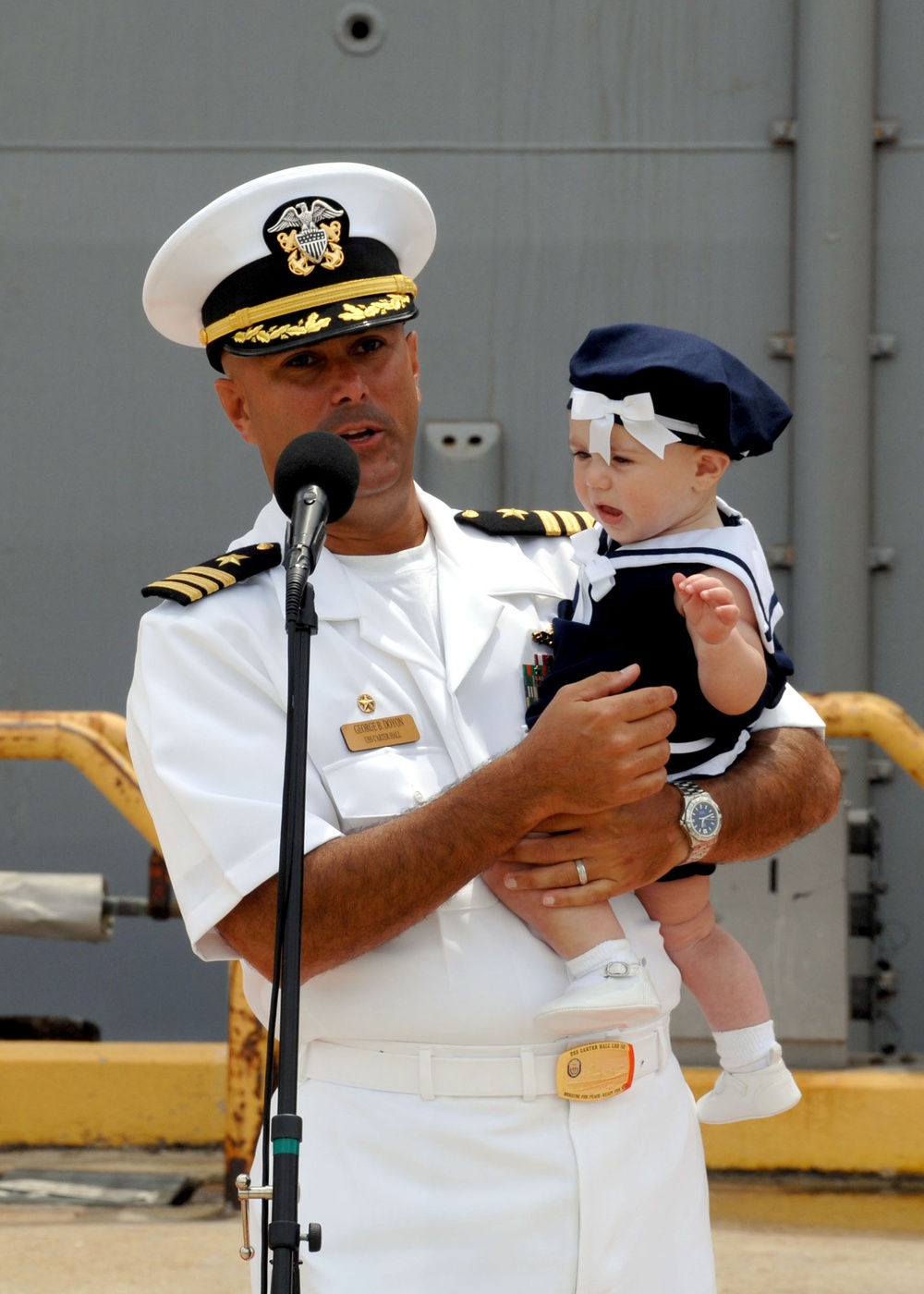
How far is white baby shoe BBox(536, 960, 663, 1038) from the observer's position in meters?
1.67

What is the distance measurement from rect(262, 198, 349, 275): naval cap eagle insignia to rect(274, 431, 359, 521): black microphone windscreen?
1.73 feet

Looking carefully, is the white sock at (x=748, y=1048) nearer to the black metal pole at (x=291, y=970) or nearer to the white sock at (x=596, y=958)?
the white sock at (x=596, y=958)

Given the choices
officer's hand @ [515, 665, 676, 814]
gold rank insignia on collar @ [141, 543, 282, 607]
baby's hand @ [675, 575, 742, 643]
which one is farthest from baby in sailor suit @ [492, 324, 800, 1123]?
gold rank insignia on collar @ [141, 543, 282, 607]

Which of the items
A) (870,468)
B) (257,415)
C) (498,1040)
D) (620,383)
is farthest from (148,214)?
(498,1040)

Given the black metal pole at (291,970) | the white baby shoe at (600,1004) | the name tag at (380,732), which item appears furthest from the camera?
the name tag at (380,732)

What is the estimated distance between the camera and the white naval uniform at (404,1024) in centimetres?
168

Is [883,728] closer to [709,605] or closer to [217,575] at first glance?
[709,605]

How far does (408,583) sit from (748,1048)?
68cm

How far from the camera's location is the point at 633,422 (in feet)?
6.07

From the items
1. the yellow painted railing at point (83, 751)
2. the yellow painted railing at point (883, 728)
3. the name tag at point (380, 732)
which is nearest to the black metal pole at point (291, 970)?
the name tag at point (380, 732)

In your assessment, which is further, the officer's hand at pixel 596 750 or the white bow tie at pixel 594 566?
the white bow tie at pixel 594 566

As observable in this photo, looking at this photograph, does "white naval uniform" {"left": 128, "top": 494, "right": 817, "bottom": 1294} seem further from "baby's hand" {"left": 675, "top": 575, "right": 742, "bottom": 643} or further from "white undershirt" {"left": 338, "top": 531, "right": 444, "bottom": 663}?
"baby's hand" {"left": 675, "top": 575, "right": 742, "bottom": 643}

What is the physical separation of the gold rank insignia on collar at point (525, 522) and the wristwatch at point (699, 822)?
44 cm

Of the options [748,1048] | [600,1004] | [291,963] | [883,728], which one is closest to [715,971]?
[748,1048]
